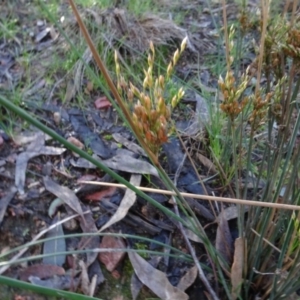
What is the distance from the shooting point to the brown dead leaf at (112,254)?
Result: 133 cm

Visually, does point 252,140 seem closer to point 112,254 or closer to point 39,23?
point 112,254

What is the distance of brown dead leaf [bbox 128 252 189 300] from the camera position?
1239mm

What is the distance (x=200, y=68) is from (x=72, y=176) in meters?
0.68

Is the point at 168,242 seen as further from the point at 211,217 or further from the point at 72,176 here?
the point at 72,176

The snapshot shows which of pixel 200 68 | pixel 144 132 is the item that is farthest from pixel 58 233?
pixel 200 68

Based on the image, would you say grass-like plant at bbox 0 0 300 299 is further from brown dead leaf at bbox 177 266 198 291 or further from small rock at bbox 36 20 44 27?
small rock at bbox 36 20 44 27

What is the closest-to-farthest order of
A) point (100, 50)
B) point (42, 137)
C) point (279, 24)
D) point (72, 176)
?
point (279, 24) → point (72, 176) → point (42, 137) → point (100, 50)

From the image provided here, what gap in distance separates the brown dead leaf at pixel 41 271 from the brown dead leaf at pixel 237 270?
436mm

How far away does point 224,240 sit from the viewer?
126cm

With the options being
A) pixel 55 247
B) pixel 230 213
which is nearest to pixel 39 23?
pixel 55 247

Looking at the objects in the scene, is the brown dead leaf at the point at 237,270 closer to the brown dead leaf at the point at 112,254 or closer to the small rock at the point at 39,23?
the brown dead leaf at the point at 112,254

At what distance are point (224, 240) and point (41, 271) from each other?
47cm

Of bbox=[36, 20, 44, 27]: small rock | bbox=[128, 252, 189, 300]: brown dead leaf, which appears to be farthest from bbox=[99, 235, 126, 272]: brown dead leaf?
bbox=[36, 20, 44, 27]: small rock

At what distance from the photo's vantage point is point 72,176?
4.97ft
